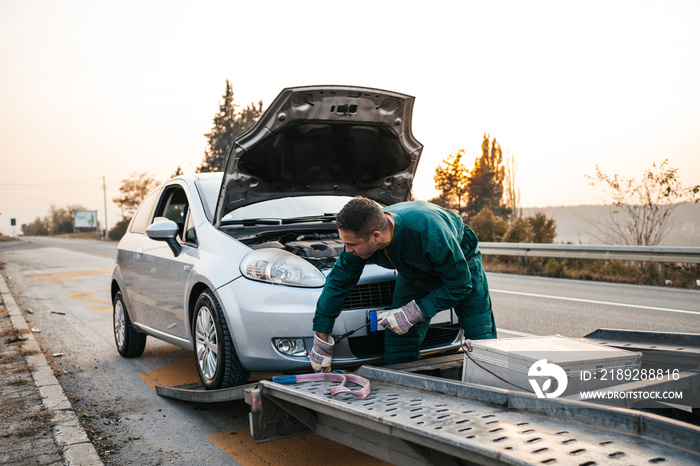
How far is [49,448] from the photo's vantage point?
356cm

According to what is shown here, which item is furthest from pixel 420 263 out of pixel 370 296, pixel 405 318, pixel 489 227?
pixel 489 227

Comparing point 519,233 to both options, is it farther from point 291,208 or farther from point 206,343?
point 206,343

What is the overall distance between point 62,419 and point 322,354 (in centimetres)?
194

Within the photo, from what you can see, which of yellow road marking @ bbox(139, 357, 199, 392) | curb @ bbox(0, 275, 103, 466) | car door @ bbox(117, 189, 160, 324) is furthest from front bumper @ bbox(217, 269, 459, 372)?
car door @ bbox(117, 189, 160, 324)

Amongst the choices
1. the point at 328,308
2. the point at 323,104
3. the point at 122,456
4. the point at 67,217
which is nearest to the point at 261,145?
the point at 323,104

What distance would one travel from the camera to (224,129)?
6162cm

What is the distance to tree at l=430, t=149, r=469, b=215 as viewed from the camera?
4197 cm

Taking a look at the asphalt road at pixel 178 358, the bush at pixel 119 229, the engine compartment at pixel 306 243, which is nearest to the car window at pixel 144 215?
the asphalt road at pixel 178 358

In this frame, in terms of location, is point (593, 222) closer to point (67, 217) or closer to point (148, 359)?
point (148, 359)

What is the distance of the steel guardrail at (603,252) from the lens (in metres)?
11.0

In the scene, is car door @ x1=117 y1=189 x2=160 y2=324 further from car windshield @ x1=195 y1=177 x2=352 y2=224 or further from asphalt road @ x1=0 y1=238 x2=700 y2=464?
car windshield @ x1=195 y1=177 x2=352 y2=224

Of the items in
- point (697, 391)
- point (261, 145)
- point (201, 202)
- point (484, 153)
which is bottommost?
point (697, 391)

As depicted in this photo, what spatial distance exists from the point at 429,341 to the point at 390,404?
1554mm

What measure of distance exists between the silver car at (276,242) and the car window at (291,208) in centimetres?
1
